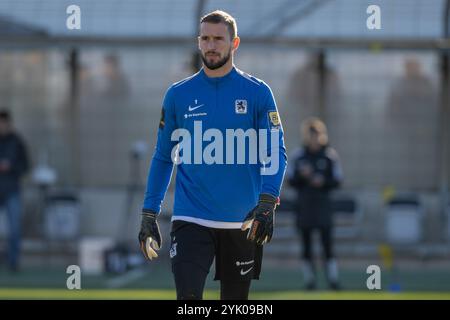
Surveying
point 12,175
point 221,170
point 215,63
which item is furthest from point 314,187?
point 215,63

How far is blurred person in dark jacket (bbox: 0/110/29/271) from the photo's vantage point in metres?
15.0

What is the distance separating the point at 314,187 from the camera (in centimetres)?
1375

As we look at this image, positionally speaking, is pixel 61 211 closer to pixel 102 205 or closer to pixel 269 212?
pixel 102 205

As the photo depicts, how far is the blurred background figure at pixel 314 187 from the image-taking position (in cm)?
1366

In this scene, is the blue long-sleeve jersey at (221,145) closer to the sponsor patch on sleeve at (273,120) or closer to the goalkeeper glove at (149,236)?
the sponsor patch on sleeve at (273,120)

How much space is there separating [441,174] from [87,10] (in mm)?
5293

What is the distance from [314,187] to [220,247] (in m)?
6.87

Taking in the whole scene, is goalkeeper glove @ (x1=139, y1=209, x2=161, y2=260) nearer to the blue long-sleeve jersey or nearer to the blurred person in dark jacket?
the blue long-sleeve jersey

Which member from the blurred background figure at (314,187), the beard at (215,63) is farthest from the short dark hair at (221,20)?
the blurred background figure at (314,187)

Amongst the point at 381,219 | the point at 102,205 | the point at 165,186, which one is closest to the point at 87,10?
the point at 102,205

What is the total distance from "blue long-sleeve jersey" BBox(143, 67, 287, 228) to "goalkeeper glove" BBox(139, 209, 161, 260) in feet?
0.57

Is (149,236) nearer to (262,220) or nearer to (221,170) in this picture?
(221,170)

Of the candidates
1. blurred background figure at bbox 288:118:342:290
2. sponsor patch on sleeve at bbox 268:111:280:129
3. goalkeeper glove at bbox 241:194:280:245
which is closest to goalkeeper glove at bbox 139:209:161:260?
goalkeeper glove at bbox 241:194:280:245

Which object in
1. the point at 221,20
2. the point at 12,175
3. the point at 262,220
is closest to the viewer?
the point at 262,220
